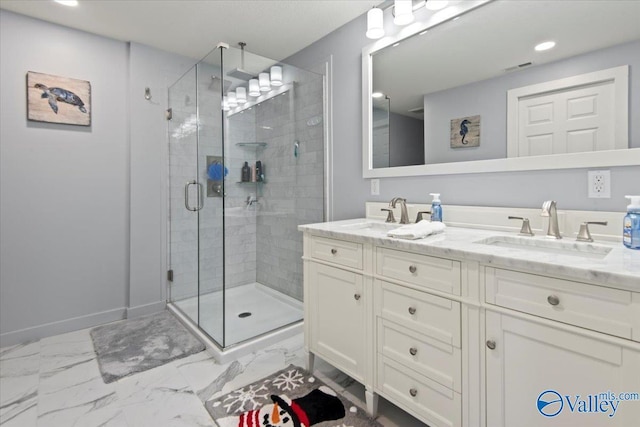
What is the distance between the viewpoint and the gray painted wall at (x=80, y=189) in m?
2.22

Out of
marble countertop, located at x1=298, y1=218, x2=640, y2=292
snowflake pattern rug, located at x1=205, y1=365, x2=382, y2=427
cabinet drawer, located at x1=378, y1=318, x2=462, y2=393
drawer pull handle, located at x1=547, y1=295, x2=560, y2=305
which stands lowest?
snowflake pattern rug, located at x1=205, y1=365, x2=382, y2=427

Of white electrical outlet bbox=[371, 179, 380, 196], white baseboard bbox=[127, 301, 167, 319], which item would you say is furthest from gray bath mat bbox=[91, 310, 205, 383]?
white electrical outlet bbox=[371, 179, 380, 196]

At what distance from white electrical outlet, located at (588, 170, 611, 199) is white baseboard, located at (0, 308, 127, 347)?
327 centimetres

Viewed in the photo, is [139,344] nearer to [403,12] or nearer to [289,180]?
[289,180]

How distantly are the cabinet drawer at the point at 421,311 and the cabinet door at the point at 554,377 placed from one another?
0.13 metres

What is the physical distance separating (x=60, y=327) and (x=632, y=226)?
11.4 ft

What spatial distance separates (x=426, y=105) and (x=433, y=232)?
2.77 ft

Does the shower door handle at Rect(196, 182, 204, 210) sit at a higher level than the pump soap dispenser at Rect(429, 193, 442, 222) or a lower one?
higher

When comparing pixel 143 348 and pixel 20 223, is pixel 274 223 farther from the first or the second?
pixel 20 223

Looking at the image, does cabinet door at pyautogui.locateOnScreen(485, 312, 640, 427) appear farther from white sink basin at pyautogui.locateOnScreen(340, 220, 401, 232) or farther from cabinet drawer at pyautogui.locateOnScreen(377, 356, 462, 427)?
white sink basin at pyautogui.locateOnScreen(340, 220, 401, 232)

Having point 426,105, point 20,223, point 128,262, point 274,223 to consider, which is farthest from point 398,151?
point 20,223

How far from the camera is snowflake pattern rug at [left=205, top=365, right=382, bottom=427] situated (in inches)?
57.2

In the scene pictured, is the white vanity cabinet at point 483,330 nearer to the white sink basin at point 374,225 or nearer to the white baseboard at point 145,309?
the white sink basin at point 374,225

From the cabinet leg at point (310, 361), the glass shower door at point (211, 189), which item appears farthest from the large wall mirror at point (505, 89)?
the cabinet leg at point (310, 361)
